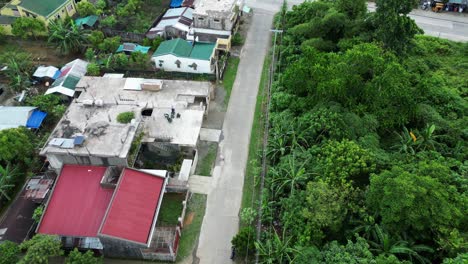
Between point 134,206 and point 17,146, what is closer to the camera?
point 134,206

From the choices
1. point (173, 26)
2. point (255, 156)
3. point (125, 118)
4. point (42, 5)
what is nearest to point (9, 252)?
point (125, 118)

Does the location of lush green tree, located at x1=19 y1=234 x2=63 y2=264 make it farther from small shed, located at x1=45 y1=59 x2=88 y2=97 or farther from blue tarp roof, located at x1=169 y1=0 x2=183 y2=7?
blue tarp roof, located at x1=169 y1=0 x2=183 y2=7

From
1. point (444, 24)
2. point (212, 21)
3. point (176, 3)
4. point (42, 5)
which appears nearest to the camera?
point (212, 21)

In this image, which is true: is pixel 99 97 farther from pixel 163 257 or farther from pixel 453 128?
pixel 453 128

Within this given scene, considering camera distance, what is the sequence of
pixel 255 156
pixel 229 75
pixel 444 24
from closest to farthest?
pixel 255 156
pixel 229 75
pixel 444 24

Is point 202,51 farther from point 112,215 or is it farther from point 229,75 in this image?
point 112,215

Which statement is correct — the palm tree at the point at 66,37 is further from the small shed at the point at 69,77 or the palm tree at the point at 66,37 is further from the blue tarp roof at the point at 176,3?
the blue tarp roof at the point at 176,3

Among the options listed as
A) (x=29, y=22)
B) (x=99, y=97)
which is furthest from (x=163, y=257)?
(x=29, y=22)
